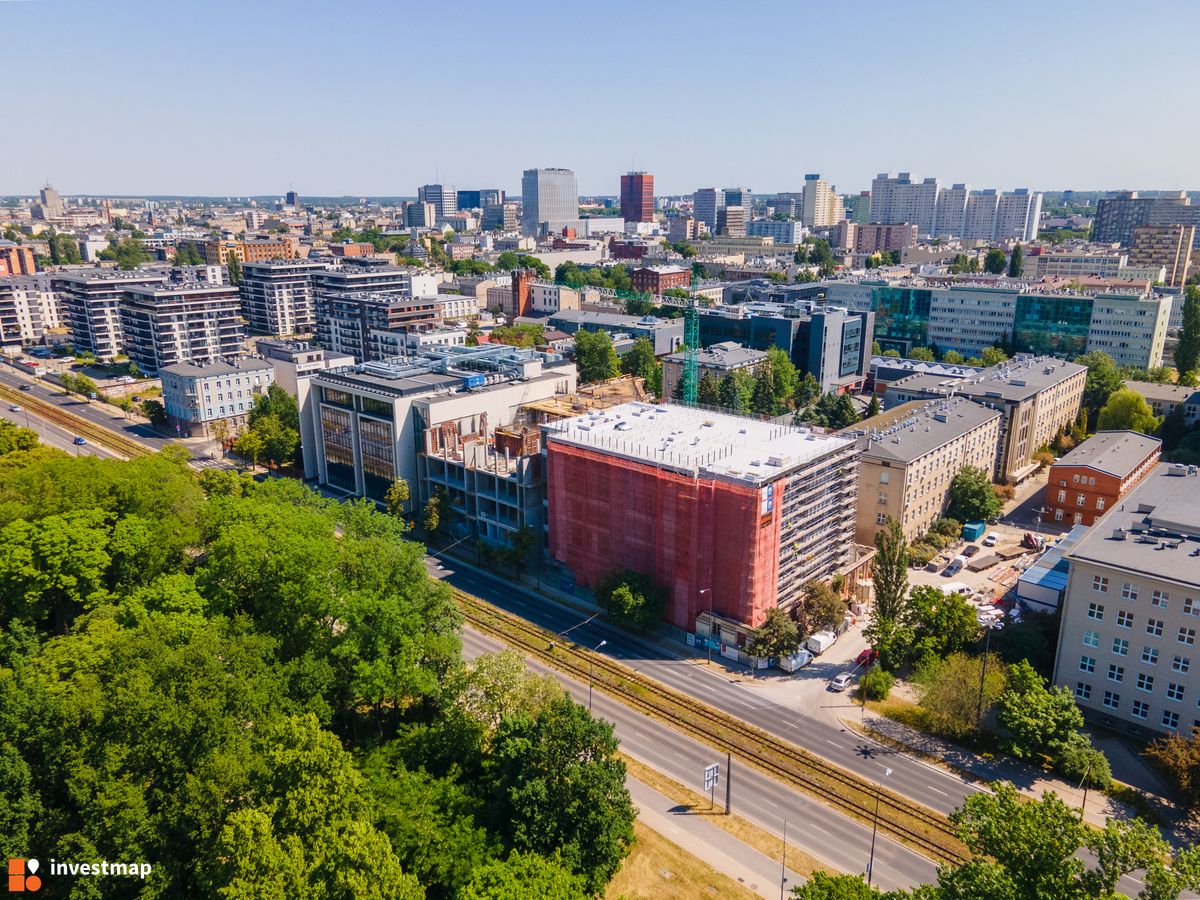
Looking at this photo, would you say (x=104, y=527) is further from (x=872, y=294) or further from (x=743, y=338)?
(x=872, y=294)

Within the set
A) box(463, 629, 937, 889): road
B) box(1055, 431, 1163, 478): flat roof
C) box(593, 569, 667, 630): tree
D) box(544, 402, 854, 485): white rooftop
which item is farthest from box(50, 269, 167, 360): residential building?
box(1055, 431, 1163, 478): flat roof

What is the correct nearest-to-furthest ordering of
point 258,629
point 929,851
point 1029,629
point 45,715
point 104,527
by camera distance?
1. point 45,715
2. point 929,851
3. point 258,629
4. point 1029,629
5. point 104,527

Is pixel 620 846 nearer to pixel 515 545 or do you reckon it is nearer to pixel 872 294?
pixel 515 545

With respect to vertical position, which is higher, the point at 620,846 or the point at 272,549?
the point at 272,549

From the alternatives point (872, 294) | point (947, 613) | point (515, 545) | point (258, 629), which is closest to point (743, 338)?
point (872, 294)

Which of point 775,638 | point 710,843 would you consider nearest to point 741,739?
point 710,843

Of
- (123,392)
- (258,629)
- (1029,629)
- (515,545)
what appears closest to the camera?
(258,629)

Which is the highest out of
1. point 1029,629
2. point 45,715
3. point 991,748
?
point 45,715

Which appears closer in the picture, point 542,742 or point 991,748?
point 542,742
